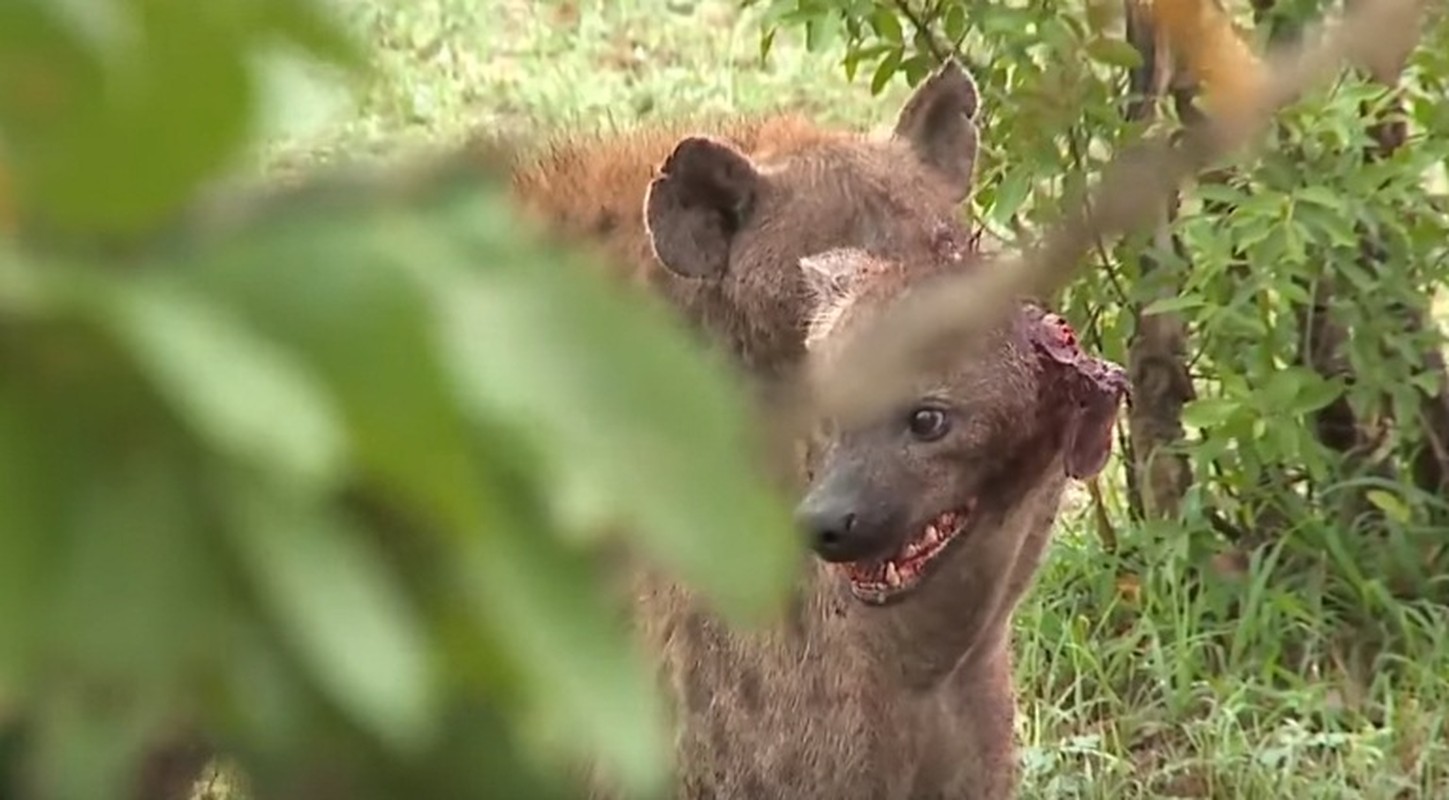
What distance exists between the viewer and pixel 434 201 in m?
0.52

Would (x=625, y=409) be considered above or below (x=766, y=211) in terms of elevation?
above

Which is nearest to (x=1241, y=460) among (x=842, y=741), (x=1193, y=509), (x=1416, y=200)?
(x=1193, y=509)

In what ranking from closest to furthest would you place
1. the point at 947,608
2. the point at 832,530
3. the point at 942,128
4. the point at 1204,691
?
the point at 832,530, the point at 947,608, the point at 942,128, the point at 1204,691

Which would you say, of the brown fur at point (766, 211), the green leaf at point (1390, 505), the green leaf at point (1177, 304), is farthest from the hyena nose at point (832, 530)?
the green leaf at point (1390, 505)

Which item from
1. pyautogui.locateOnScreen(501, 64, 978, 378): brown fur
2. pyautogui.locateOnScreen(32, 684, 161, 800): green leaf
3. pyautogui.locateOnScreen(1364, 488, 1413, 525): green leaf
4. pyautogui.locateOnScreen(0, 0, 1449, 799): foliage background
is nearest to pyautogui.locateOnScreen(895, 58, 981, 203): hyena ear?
pyautogui.locateOnScreen(501, 64, 978, 378): brown fur

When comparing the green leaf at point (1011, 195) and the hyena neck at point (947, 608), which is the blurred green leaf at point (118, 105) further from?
the green leaf at point (1011, 195)

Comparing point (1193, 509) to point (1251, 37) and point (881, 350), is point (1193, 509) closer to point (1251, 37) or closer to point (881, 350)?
point (1251, 37)

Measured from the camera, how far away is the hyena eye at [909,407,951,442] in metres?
2.61

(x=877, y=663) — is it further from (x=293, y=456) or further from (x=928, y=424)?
(x=293, y=456)

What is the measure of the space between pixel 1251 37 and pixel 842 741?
3.86 ft

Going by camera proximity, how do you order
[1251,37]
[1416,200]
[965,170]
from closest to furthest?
[965,170], [1251,37], [1416,200]

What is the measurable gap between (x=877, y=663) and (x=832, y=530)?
0.49 m

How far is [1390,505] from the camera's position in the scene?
13.2ft

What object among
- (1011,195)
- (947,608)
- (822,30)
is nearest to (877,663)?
(947,608)
